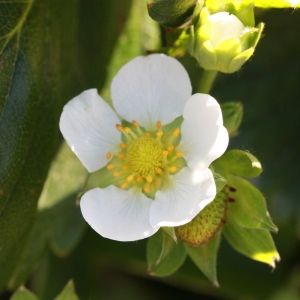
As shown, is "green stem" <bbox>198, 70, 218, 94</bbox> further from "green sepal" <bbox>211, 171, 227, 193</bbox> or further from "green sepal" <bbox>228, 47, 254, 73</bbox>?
"green sepal" <bbox>211, 171, 227, 193</bbox>

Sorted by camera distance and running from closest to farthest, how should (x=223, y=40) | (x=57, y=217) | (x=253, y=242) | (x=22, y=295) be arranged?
(x=223, y=40), (x=253, y=242), (x=22, y=295), (x=57, y=217)

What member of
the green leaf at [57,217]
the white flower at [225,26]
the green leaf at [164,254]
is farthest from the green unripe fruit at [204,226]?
the green leaf at [57,217]

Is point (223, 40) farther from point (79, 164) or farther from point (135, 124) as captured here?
point (79, 164)

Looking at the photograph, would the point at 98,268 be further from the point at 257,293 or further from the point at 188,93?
the point at 188,93

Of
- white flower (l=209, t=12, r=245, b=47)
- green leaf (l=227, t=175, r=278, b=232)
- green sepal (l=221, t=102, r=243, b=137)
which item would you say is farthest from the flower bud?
green leaf (l=227, t=175, r=278, b=232)

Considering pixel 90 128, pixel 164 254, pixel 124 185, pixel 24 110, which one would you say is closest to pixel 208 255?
pixel 164 254

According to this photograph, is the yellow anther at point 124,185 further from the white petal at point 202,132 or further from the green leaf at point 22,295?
the green leaf at point 22,295
